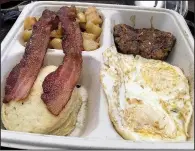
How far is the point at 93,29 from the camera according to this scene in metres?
1.77

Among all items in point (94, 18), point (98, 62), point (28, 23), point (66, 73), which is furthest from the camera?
point (94, 18)

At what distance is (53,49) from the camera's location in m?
1.60

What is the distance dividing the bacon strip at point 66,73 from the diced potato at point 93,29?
94 millimetres

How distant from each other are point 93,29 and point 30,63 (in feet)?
1.78

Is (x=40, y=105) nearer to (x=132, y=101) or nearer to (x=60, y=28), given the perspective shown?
(x=132, y=101)

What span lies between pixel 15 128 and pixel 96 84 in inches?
19.9

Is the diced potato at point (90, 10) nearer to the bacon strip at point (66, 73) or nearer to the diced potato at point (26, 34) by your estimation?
the bacon strip at point (66, 73)

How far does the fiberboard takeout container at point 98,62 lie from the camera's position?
1018mm

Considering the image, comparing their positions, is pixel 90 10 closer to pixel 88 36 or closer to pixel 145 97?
pixel 88 36

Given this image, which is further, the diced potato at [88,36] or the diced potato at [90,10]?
the diced potato at [90,10]

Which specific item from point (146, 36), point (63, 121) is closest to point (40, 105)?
point (63, 121)

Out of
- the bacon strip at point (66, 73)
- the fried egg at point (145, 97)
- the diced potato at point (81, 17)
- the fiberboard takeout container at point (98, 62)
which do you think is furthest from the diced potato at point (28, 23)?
the fried egg at point (145, 97)

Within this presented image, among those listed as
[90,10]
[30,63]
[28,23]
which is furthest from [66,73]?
[90,10]

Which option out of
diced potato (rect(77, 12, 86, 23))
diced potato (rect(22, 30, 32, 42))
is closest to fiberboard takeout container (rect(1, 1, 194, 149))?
diced potato (rect(22, 30, 32, 42))
